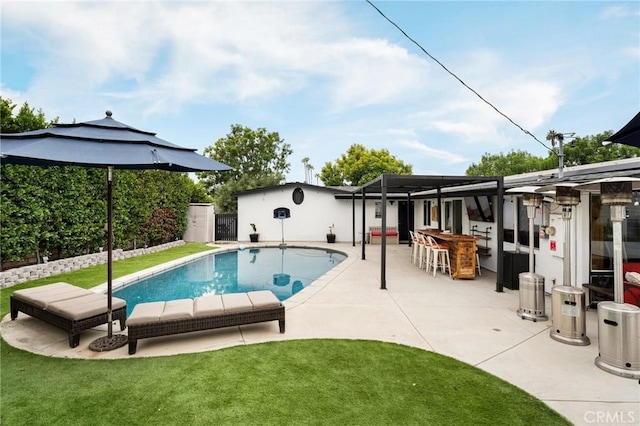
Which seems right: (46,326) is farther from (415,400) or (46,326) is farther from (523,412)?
(523,412)

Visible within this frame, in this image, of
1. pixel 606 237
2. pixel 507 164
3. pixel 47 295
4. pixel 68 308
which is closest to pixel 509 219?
pixel 606 237

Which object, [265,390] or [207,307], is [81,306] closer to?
[207,307]

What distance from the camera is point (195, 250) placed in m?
13.8

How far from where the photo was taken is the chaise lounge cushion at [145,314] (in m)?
3.89

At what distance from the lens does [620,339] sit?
11.3ft

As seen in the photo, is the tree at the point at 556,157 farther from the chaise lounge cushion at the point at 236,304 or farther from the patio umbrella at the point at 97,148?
the patio umbrella at the point at 97,148

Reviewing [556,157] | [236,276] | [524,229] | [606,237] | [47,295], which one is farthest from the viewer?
[556,157]

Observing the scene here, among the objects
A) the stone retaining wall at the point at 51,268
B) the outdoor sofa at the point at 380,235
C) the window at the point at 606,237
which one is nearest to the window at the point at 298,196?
the outdoor sofa at the point at 380,235

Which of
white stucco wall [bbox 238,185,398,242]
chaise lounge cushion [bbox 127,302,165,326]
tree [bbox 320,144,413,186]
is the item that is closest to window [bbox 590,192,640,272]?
chaise lounge cushion [bbox 127,302,165,326]

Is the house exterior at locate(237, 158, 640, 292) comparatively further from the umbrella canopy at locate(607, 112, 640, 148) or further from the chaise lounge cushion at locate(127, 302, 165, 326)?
the chaise lounge cushion at locate(127, 302, 165, 326)

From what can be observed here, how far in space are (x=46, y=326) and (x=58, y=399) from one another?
2672 millimetres

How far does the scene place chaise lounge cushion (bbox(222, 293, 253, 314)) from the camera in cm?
438

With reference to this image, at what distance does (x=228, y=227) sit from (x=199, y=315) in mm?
14391

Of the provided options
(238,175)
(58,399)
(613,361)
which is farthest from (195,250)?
(238,175)
